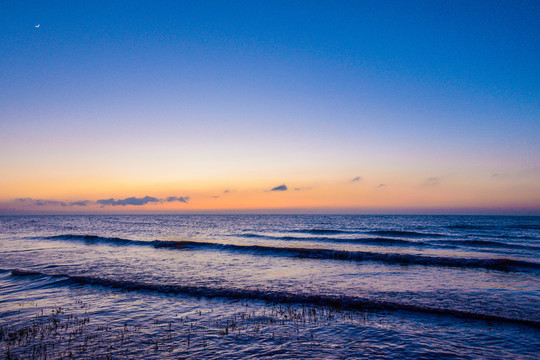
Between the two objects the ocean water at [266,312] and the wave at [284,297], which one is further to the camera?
the wave at [284,297]

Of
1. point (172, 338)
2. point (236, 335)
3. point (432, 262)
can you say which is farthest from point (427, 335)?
point (432, 262)

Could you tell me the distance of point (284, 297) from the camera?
1470 centimetres

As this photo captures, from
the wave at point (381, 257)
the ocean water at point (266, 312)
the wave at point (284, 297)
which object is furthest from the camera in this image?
the wave at point (381, 257)

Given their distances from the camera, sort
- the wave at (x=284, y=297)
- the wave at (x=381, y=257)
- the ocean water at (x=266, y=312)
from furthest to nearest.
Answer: the wave at (x=381, y=257), the wave at (x=284, y=297), the ocean water at (x=266, y=312)

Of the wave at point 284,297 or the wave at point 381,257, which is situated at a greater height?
the wave at point 284,297

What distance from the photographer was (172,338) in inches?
375

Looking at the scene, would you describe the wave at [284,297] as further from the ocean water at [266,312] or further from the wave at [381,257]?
the wave at [381,257]

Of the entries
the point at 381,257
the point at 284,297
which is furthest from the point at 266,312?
the point at 381,257

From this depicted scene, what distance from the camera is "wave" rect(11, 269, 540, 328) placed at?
12.2 meters

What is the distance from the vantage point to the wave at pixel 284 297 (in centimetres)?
1222

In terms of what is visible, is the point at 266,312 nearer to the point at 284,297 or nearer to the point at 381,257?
the point at 284,297

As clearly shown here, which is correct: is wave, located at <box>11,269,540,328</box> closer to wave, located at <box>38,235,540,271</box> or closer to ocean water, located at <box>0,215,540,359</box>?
ocean water, located at <box>0,215,540,359</box>

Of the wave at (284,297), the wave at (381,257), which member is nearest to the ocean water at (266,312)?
the wave at (284,297)

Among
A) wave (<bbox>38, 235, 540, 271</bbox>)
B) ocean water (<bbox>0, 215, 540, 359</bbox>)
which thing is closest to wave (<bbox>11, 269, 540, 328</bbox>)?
ocean water (<bbox>0, 215, 540, 359</bbox>)
